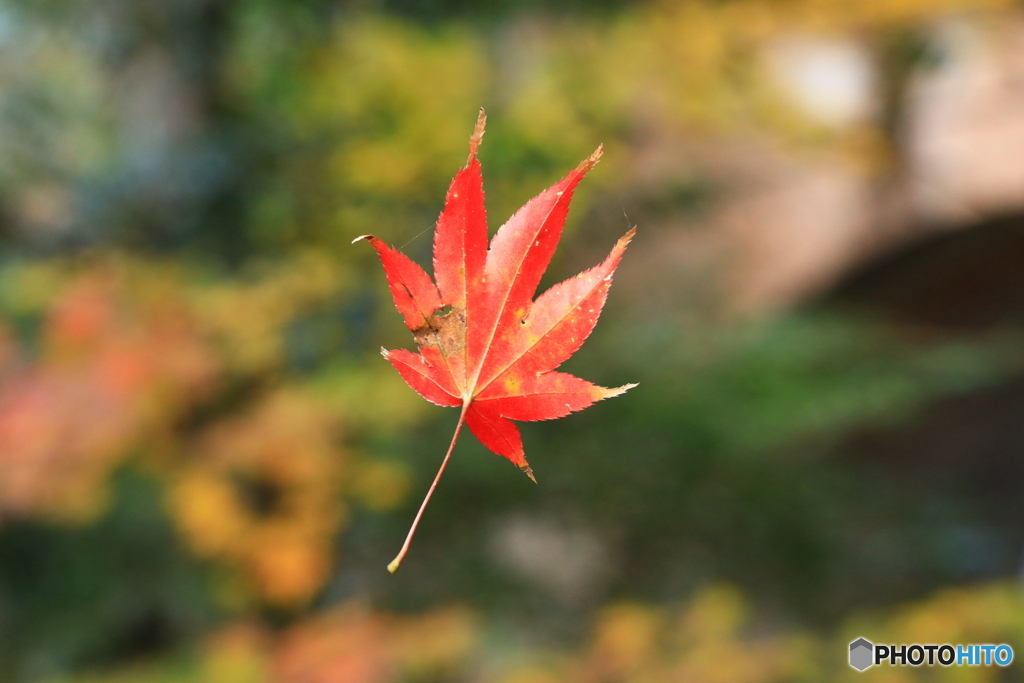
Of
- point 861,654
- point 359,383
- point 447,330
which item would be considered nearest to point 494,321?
point 447,330

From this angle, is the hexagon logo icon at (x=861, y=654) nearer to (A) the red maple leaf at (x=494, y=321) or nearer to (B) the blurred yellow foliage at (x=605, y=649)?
(B) the blurred yellow foliage at (x=605, y=649)

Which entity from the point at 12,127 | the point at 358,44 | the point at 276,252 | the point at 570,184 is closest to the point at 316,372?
the point at 276,252

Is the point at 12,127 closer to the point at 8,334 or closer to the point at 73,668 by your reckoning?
the point at 8,334

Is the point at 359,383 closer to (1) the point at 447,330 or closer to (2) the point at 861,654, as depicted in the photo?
(2) the point at 861,654

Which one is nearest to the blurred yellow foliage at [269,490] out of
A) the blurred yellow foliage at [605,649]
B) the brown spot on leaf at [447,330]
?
the blurred yellow foliage at [605,649]

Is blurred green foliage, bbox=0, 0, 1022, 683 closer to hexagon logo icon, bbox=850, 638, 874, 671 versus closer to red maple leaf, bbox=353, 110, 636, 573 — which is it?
hexagon logo icon, bbox=850, 638, 874, 671

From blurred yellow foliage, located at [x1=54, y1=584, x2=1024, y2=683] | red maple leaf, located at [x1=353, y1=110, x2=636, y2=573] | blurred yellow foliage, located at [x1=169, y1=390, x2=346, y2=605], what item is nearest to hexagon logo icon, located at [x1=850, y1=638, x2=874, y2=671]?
blurred yellow foliage, located at [x1=54, y1=584, x2=1024, y2=683]
